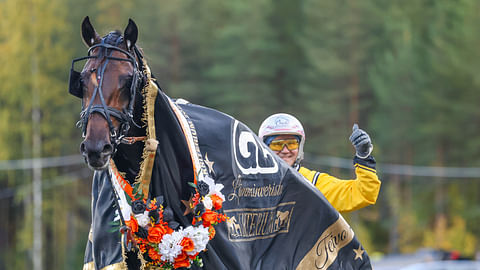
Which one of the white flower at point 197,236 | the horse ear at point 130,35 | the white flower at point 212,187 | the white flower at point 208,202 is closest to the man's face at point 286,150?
the white flower at point 212,187

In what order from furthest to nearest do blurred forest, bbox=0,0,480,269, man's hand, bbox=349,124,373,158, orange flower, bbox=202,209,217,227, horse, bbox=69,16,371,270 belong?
blurred forest, bbox=0,0,480,269
man's hand, bbox=349,124,373,158
orange flower, bbox=202,209,217,227
horse, bbox=69,16,371,270

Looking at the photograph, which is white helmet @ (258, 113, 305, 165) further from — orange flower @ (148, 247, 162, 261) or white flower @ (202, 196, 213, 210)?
orange flower @ (148, 247, 162, 261)

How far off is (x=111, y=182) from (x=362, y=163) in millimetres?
1951

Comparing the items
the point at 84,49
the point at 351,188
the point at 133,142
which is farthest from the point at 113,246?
the point at 84,49

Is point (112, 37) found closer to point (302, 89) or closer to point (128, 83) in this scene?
point (128, 83)

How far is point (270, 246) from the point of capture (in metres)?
4.68

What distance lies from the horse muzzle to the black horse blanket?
1.79 feet

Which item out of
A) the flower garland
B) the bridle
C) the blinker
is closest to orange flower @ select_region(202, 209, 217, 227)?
the flower garland

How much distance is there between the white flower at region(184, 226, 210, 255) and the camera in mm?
4027

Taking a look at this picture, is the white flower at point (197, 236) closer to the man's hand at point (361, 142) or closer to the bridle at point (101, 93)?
the bridle at point (101, 93)

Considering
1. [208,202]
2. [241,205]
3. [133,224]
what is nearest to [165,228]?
[133,224]

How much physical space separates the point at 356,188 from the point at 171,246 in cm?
177

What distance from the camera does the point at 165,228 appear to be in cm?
403

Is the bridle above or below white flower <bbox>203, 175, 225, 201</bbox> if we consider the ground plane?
above
